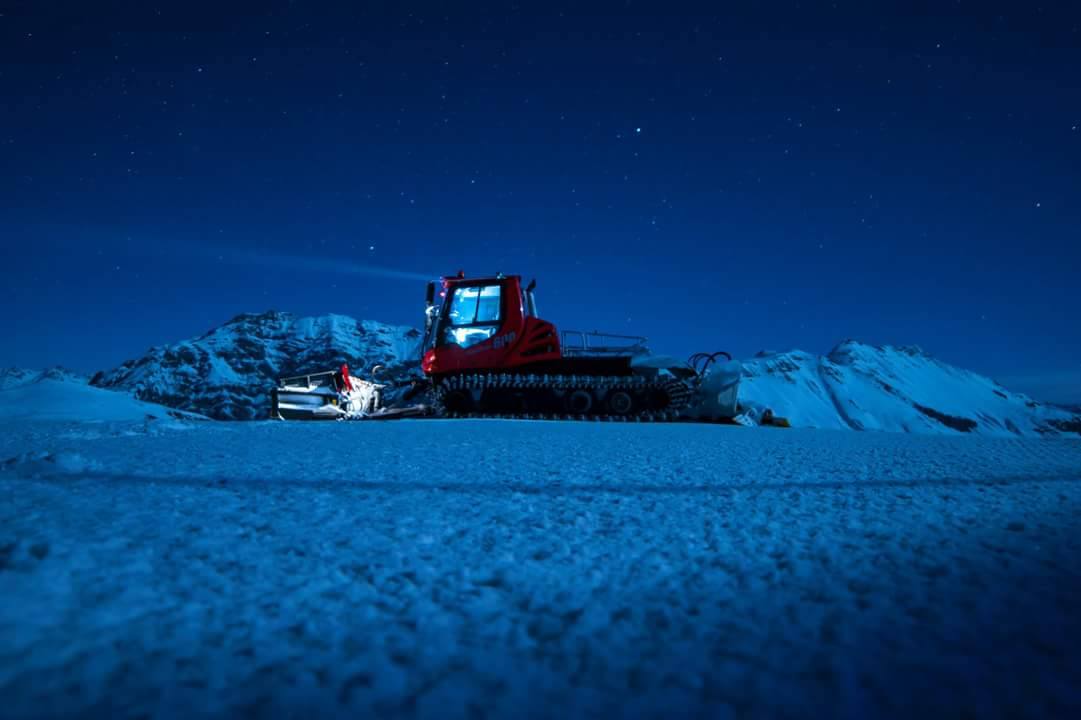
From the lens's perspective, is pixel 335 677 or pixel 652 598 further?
pixel 652 598

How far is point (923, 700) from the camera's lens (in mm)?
805

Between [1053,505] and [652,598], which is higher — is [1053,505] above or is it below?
above

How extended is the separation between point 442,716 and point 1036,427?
892 feet

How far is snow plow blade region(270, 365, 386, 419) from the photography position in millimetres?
11273

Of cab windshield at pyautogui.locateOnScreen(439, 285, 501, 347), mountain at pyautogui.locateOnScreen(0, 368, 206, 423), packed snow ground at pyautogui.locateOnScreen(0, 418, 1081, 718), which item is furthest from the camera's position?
cab windshield at pyautogui.locateOnScreen(439, 285, 501, 347)

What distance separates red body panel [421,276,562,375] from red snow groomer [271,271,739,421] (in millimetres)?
24

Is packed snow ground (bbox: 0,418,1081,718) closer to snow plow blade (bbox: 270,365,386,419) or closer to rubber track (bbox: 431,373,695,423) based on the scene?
rubber track (bbox: 431,373,695,423)

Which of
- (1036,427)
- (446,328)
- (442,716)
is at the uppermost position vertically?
(1036,427)

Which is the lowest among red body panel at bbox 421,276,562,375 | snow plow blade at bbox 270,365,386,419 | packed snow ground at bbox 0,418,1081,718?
packed snow ground at bbox 0,418,1081,718

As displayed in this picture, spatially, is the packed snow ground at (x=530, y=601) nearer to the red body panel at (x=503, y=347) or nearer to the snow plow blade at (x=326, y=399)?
the red body panel at (x=503, y=347)

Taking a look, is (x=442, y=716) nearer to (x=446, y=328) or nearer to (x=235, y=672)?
(x=235, y=672)

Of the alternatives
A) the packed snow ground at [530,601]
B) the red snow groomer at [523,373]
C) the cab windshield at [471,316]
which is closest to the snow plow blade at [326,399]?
the red snow groomer at [523,373]

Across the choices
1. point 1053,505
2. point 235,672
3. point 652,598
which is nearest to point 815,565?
point 652,598

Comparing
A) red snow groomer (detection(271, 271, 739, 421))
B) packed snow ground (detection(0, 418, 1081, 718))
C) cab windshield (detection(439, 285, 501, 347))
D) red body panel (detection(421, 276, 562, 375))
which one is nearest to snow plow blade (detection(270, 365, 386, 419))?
red snow groomer (detection(271, 271, 739, 421))
